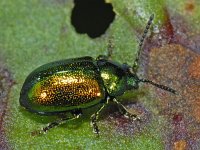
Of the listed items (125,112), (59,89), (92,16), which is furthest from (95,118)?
(92,16)

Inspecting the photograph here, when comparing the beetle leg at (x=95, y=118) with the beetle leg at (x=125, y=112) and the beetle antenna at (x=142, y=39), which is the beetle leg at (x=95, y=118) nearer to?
the beetle leg at (x=125, y=112)

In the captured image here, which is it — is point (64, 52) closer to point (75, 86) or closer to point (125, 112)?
point (75, 86)

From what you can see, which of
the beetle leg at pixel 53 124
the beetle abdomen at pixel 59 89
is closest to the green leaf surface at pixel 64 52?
the beetle leg at pixel 53 124

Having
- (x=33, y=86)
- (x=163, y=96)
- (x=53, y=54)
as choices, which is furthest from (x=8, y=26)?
(x=163, y=96)

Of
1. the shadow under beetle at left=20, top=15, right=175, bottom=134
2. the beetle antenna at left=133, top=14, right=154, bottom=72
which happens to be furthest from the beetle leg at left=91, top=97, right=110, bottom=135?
the beetle antenna at left=133, top=14, right=154, bottom=72

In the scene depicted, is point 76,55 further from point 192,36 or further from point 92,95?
point 192,36

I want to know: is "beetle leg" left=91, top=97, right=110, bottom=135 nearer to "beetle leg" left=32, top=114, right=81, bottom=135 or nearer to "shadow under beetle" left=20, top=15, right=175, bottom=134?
"shadow under beetle" left=20, top=15, right=175, bottom=134
